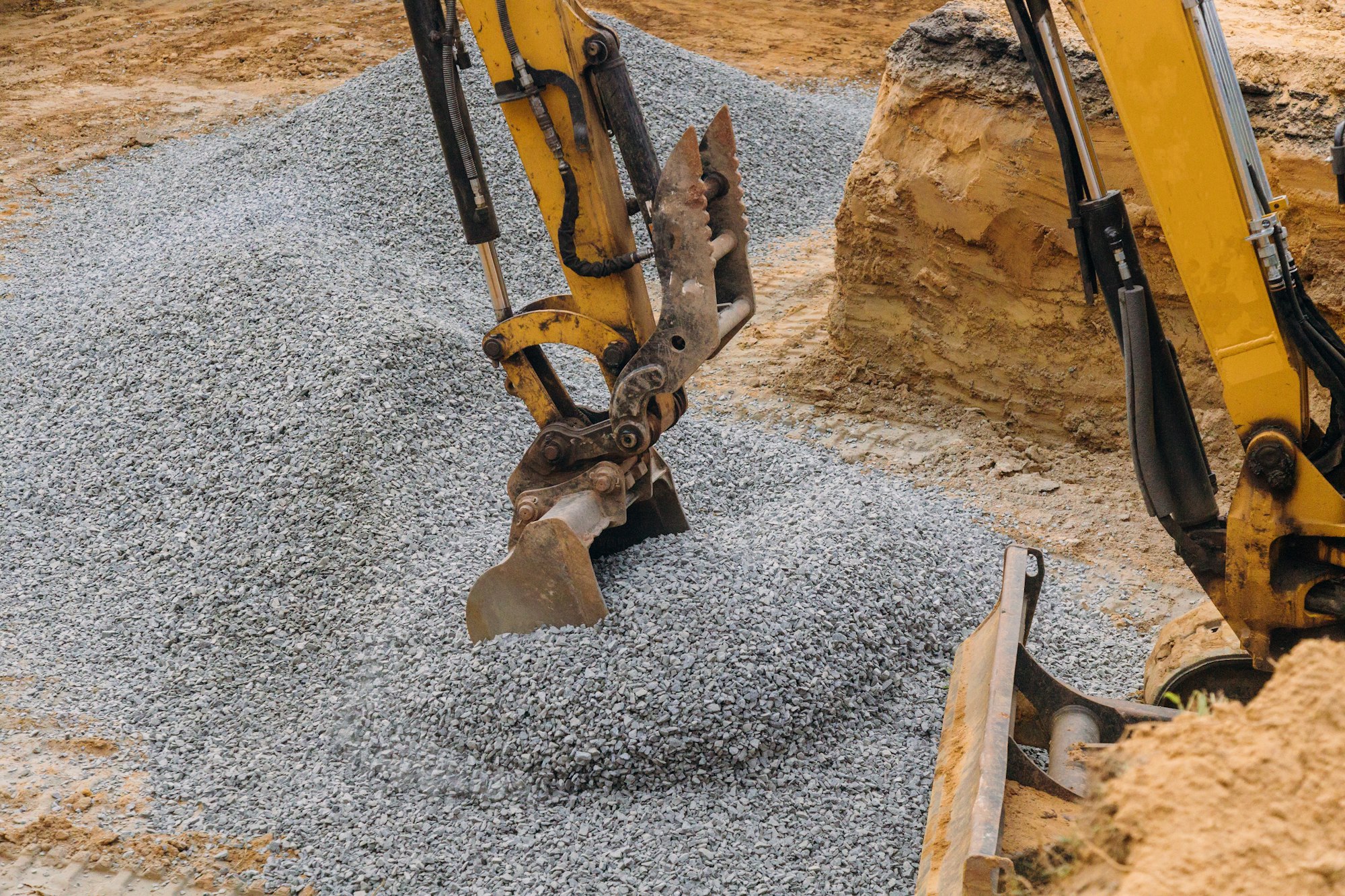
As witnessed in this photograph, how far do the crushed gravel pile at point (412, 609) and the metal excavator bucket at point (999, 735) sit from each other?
0.54 metres

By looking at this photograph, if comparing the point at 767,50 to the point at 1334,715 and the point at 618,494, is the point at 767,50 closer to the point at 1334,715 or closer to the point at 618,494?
the point at 618,494

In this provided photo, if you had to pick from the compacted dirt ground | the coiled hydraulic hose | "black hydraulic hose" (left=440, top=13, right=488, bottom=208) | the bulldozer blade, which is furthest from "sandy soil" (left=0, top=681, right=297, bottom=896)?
"black hydraulic hose" (left=440, top=13, right=488, bottom=208)

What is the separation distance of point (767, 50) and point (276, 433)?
10906mm

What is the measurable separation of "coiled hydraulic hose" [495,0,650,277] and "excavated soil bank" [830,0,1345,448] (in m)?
2.86

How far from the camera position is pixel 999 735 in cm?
303

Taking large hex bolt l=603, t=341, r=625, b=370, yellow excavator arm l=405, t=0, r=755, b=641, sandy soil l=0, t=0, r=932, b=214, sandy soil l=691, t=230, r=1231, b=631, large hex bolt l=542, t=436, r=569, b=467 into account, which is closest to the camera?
yellow excavator arm l=405, t=0, r=755, b=641

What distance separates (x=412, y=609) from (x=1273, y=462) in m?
3.23

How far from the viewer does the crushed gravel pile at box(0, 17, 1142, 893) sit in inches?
149

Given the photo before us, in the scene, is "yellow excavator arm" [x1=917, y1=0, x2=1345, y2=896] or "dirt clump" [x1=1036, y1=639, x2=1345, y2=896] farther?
"yellow excavator arm" [x1=917, y1=0, x2=1345, y2=896]

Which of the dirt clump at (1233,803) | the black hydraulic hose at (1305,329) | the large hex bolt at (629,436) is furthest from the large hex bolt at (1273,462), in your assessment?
the large hex bolt at (629,436)

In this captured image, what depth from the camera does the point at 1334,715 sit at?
6.23 feet

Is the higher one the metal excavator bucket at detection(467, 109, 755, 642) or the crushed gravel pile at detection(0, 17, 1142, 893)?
the metal excavator bucket at detection(467, 109, 755, 642)

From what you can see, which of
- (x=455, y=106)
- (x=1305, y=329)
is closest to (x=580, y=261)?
(x=455, y=106)

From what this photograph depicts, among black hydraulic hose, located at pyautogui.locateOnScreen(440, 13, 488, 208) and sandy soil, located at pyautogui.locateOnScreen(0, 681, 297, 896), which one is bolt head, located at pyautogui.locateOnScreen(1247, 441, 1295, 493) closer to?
black hydraulic hose, located at pyautogui.locateOnScreen(440, 13, 488, 208)
